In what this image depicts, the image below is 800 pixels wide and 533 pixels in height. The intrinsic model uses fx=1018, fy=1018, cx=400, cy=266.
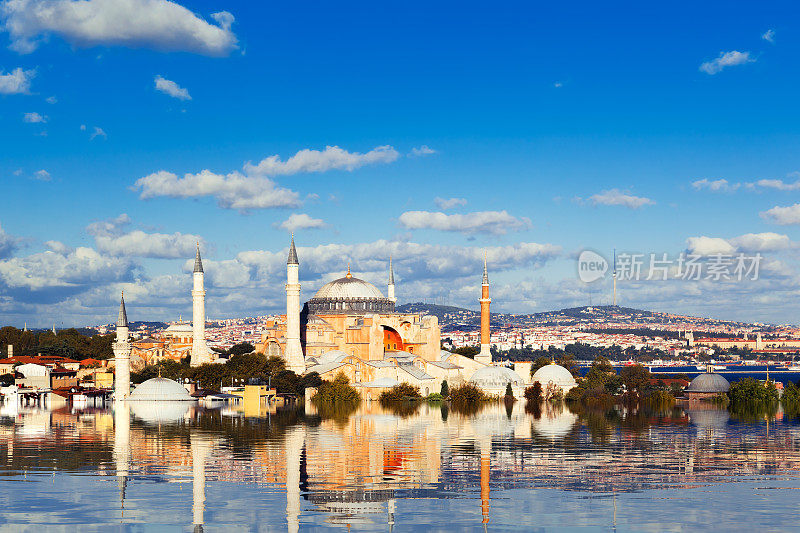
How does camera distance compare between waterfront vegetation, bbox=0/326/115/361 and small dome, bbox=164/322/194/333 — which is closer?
Answer: waterfront vegetation, bbox=0/326/115/361

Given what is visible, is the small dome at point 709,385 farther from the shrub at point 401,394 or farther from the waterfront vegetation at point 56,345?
the waterfront vegetation at point 56,345

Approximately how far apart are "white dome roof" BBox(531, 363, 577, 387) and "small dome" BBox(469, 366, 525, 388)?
1211 mm

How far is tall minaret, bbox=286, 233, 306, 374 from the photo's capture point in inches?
2505

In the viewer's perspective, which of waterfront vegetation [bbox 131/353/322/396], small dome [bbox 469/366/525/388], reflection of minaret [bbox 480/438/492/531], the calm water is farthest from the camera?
small dome [bbox 469/366/525/388]

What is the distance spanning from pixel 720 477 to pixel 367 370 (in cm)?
4210

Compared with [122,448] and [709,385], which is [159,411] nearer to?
[122,448]

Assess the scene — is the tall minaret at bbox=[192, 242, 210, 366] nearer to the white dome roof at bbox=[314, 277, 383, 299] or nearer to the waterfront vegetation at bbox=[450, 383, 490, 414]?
the white dome roof at bbox=[314, 277, 383, 299]

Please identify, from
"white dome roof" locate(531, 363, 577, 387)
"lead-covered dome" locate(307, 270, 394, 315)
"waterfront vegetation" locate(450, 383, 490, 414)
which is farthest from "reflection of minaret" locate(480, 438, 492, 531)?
"lead-covered dome" locate(307, 270, 394, 315)

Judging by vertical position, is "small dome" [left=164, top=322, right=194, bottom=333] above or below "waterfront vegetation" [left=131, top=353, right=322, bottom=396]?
above

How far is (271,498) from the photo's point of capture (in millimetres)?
18578

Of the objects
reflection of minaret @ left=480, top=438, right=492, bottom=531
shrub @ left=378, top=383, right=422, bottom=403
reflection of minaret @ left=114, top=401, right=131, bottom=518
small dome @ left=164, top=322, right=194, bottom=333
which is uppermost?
small dome @ left=164, top=322, right=194, bottom=333

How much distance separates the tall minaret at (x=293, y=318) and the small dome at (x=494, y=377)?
10886mm

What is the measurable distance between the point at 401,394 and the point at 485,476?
121ft

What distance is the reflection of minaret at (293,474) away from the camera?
16469 mm
